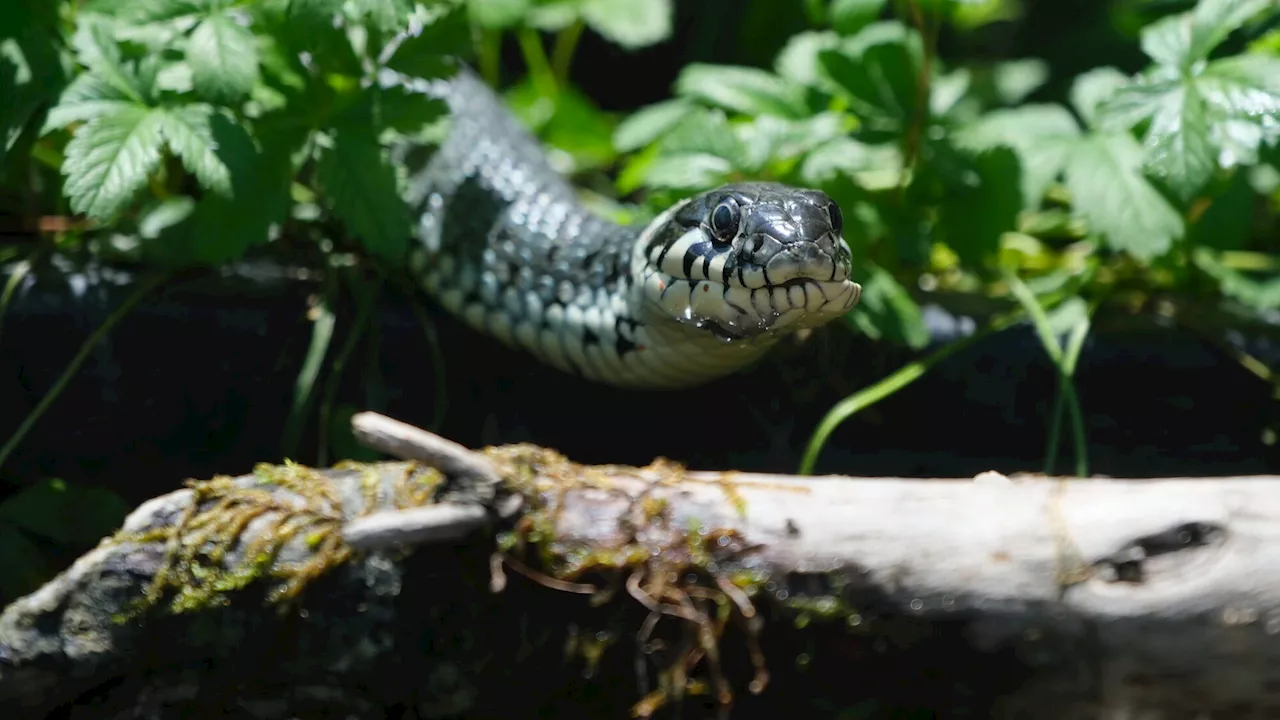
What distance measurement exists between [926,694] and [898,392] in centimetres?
120

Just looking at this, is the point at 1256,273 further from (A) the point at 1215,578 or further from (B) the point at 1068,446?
(A) the point at 1215,578

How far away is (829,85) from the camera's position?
3.49 m

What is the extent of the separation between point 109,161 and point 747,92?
181 centimetres

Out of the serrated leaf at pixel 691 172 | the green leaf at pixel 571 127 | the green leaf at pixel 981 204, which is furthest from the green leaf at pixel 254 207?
the green leaf at pixel 981 204

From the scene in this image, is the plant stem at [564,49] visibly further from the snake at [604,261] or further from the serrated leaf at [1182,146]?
the serrated leaf at [1182,146]

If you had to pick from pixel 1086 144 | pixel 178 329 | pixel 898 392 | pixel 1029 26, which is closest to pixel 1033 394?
pixel 898 392

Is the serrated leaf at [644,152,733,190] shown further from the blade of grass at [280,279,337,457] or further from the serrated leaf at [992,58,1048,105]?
the serrated leaf at [992,58,1048,105]

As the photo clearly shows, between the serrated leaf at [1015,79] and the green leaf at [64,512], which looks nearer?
the green leaf at [64,512]

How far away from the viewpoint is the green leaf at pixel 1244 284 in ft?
10.5

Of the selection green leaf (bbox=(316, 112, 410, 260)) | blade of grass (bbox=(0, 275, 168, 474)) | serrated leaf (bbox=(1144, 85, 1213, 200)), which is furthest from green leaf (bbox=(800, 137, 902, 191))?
blade of grass (bbox=(0, 275, 168, 474))

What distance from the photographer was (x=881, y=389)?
3145mm

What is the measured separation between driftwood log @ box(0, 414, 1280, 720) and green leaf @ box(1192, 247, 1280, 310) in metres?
1.25

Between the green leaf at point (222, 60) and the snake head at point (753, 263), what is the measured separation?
1.08 metres

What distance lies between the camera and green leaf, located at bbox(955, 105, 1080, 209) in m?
3.29
